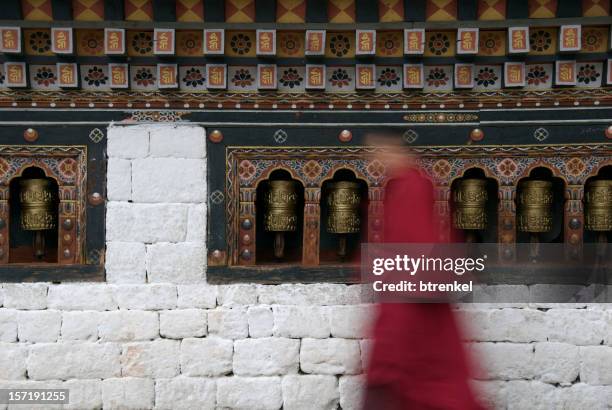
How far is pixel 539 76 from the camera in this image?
4512 mm

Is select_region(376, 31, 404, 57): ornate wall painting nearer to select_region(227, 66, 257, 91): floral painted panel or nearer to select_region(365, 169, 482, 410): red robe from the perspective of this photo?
select_region(227, 66, 257, 91): floral painted panel

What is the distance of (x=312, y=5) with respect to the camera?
4.38 meters

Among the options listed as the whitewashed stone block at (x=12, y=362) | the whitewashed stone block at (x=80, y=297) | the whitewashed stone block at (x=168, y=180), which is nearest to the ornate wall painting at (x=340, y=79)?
the whitewashed stone block at (x=168, y=180)

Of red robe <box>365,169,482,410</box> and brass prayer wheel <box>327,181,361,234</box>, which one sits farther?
brass prayer wheel <box>327,181,361,234</box>

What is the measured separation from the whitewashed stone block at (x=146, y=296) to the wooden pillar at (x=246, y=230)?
608 millimetres

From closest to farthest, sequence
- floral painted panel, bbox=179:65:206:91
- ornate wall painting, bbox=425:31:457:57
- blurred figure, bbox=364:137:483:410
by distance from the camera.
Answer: blurred figure, bbox=364:137:483:410, ornate wall painting, bbox=425:31:457:57, floral painted panel, bbox=179:65:206:91

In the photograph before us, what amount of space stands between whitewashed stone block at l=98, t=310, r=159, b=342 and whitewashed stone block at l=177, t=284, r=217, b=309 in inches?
10.3

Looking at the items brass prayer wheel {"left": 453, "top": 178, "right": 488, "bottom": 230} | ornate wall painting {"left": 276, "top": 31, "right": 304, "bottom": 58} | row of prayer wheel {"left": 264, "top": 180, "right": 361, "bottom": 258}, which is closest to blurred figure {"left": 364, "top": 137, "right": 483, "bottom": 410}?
row of prayer wheel {"left": 264, "top": 180, "right": 361, "bottom": 258}

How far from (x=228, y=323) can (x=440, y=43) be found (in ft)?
9.35

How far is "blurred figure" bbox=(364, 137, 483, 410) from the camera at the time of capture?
2.28 m

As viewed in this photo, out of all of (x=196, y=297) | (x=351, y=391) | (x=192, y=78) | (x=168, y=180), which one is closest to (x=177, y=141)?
(x=168, y=180)

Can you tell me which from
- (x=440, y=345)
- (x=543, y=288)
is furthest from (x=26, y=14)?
(x=543, y=288)

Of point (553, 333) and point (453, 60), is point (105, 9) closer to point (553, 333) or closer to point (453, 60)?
point (453, 60)

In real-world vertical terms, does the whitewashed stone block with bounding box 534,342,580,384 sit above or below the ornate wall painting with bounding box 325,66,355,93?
below
